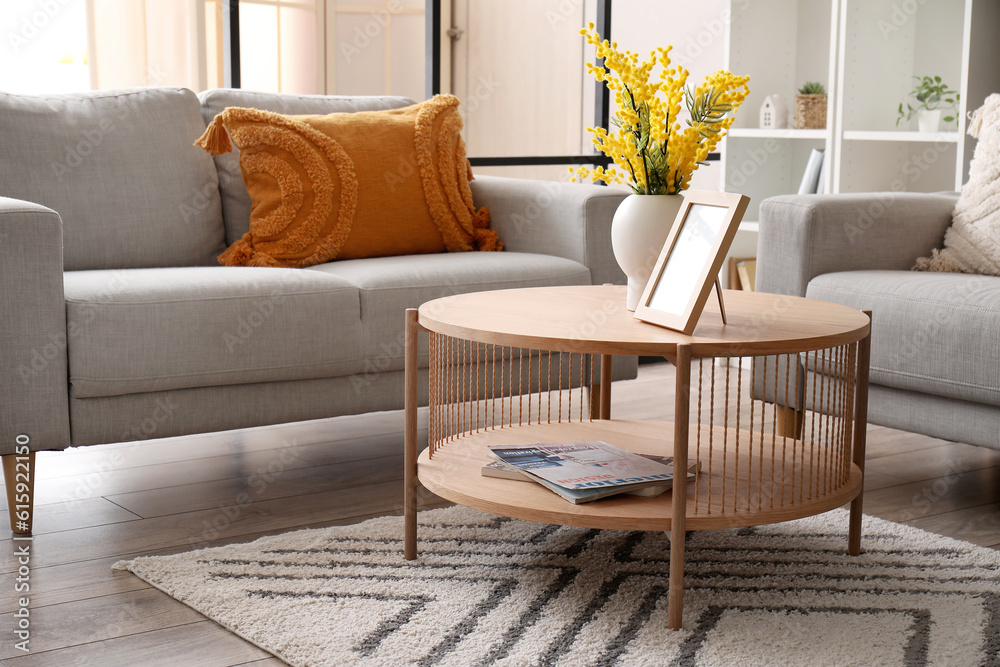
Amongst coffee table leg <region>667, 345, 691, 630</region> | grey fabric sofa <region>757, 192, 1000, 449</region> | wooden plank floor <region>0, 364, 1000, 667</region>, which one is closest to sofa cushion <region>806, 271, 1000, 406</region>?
grey fabric sofa <region>757, 192, 1000, 449</region>

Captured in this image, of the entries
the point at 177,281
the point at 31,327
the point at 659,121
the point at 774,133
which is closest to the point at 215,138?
the point at 177,281

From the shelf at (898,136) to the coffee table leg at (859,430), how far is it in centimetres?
160

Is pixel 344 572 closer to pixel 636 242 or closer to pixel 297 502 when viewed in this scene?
pixel 297 502

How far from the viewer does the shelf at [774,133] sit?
352 cm

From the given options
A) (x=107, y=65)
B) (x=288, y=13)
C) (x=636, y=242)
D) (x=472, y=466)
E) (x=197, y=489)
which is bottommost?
(x=197, y=489)

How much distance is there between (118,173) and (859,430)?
5.65 feet

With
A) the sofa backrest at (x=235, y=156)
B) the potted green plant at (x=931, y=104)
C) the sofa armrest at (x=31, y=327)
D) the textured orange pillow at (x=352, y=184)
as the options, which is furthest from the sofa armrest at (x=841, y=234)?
the sofa armrest at (x=31, y=327)

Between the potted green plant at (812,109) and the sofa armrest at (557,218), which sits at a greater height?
the potted green plant at (812,109)

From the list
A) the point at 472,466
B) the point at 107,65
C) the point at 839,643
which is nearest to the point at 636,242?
the point at 472,466

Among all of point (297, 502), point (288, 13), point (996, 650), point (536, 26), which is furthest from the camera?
point (536, 26)

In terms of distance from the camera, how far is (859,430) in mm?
1834

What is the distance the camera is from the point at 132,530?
2.00 meters

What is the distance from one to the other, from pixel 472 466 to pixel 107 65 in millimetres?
2522

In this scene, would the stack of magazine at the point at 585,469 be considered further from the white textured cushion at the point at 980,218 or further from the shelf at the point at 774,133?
the shelf at the point at 774,133
